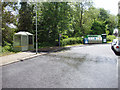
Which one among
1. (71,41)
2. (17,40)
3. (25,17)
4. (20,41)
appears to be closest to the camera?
(20,41)

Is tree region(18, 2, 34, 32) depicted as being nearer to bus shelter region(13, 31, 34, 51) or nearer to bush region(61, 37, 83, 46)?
bus shelter region(13, 31, 34, 51)

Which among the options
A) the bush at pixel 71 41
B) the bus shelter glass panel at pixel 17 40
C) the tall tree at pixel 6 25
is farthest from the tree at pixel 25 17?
the bush at pixel 71 41

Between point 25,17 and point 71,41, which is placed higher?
point 25,17

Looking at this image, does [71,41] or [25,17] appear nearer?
[25,17]

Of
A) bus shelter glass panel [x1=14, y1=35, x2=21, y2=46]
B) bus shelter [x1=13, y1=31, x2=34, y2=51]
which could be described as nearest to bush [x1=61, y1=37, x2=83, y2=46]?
bus shelter [x1=13, y1=31, x2=34, y2=51]

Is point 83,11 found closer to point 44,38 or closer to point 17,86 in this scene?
point 44,38

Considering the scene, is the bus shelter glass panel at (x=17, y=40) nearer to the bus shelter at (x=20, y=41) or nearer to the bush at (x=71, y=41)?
the bus shelter at (x=20, y=41)

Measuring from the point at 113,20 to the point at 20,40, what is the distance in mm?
54705

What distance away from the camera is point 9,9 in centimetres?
1614

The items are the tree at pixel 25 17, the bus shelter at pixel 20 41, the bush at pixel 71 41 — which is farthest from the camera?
the bush at pixel 71 41

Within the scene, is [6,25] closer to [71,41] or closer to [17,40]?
[17,40]

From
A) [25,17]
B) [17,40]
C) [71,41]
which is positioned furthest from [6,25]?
[71,41]

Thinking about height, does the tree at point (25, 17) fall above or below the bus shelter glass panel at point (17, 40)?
above

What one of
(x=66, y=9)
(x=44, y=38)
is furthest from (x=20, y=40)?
(x=66, y=9)
